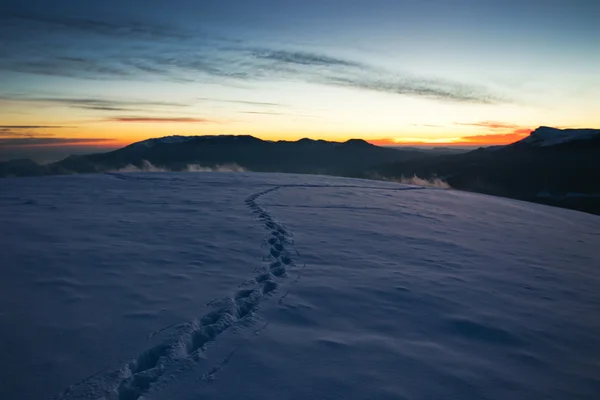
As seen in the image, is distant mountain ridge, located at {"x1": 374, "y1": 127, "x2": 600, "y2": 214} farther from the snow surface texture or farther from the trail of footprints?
the trail of footprints

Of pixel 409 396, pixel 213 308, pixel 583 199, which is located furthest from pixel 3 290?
pixel 583 199

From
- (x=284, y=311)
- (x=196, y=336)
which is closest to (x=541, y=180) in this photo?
(x=284, y=311)

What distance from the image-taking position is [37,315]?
406 centimetres

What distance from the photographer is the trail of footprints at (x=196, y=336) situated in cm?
316

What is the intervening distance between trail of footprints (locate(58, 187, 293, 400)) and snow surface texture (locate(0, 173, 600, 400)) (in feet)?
0.06

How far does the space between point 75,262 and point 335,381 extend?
15.3 feet

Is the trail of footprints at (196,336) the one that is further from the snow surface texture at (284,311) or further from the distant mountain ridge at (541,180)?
the distant mountain ridge at (541,180)

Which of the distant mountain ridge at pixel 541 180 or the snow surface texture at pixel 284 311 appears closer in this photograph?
the snow surface texture at pixel 284 311

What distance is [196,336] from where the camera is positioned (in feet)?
12.8

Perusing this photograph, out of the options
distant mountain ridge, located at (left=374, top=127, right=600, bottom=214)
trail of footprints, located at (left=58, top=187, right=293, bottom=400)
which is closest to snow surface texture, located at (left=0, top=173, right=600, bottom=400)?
trail of footprints, located at (left=58, top=187, right=293, bottom=400)

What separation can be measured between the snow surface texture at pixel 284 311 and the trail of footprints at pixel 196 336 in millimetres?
19

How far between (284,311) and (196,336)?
3.68ft

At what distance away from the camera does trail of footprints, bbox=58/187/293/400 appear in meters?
3.16

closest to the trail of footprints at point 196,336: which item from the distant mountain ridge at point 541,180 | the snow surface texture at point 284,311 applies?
the snow surface texture at point 284,311
